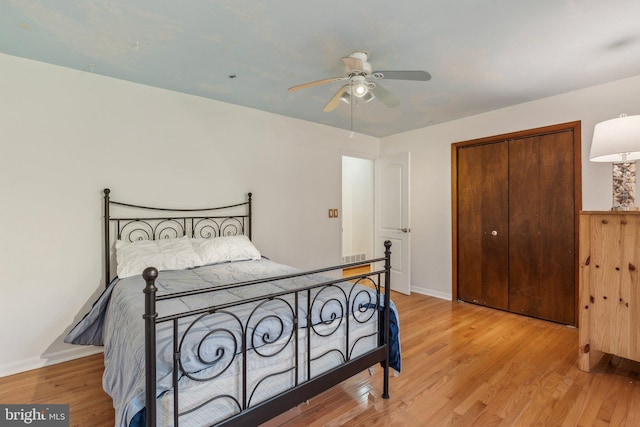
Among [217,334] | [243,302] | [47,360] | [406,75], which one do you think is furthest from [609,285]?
[47,360]

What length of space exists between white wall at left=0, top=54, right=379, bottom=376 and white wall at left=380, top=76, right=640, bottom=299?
98.8 inches

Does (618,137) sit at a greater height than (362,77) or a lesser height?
lesser

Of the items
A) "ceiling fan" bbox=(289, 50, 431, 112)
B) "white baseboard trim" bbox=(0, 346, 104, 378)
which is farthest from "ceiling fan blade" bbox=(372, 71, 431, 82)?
"white baseboard trim" bbox=(0, 346, 104, 378)

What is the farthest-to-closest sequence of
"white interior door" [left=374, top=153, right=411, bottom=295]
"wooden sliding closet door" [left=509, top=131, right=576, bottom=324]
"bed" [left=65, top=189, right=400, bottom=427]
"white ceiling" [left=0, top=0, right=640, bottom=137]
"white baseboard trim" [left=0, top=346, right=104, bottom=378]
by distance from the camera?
"white interior door" [left=374, top=153, right=411, bottom=295], "wooden sliding closet door" [left=509, top=131, right=576, bottom=324], "white baseboard trim" [left=0, top=346, right=104, bottom=378], "white ceiling" [left=0, top=0, right=640, bottom=137], "bed" [left=65, top=189, right=400, bottom=427]

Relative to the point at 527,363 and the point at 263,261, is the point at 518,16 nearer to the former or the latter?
the point at 527,363

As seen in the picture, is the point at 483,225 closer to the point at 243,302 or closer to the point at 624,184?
the point at 624,184

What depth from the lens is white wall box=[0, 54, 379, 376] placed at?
243 centimetres

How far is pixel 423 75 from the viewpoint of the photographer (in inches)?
81.6

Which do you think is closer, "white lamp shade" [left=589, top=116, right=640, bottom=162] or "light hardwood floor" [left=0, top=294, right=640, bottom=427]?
"light hardwood floor" [left=0, top=294, right=640, bottom=427]

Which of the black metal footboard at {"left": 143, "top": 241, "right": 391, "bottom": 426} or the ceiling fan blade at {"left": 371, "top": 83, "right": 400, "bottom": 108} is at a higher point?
the ceiling fan blade at {"left": 371, "top": 83, "right": 400, "bottom": 108}

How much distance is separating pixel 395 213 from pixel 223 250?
272 centimetres

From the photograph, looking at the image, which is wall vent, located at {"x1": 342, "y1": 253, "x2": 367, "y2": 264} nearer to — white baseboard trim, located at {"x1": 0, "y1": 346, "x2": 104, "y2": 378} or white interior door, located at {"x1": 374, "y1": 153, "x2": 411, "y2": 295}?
white interior door, located at {"x1": 374, "y1": 153, "x2": 411, "y2": 295}

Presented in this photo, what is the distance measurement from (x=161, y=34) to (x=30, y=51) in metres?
1.11

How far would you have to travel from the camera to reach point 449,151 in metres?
4.25
